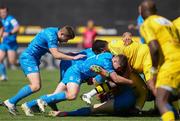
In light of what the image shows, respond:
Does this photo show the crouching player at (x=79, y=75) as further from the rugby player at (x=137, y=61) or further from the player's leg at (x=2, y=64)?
the player's leg at (x=2, y=64)

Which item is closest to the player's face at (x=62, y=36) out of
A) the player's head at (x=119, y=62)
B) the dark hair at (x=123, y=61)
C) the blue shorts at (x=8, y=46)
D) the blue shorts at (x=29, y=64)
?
the blue shorts at (x=29, y=64)

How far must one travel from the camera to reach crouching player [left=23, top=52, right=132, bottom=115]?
37.6ft

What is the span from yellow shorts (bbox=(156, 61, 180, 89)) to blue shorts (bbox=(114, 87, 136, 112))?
2.58m

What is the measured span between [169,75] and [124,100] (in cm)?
271

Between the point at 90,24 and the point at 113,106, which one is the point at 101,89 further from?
the point at 90,24

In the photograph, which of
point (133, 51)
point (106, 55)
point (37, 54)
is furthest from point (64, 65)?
point (106, 55)

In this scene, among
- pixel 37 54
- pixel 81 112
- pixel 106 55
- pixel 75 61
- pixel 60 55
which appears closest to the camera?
pixel 106 55

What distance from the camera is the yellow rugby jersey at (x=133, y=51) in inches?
485

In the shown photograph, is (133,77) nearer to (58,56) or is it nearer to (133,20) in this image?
(58,56)

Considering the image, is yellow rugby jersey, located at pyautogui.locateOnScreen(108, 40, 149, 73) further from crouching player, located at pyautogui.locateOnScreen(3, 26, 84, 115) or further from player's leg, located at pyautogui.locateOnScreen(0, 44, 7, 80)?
player's leg, located at pyautogui.locateOnScreen(0, 44, 7, 80)

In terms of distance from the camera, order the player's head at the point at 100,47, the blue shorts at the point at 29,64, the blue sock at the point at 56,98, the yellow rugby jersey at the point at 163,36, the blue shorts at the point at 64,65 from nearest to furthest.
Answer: the yellow rugby jersey at the point at 163,36 → the blue sock at the point at 56,98 → the player's head at the point at 100,47 → the blue shorts at the point at 29,64 → the blue shorts at the point at 64,65

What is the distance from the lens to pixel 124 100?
468 inches

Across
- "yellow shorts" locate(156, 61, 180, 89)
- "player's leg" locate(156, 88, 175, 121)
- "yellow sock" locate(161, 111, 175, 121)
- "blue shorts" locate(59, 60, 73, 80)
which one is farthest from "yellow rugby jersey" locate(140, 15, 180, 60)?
"blue shorts" locate(59, 60, 73, 80)

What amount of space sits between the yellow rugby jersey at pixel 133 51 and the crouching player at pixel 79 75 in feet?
2.34
